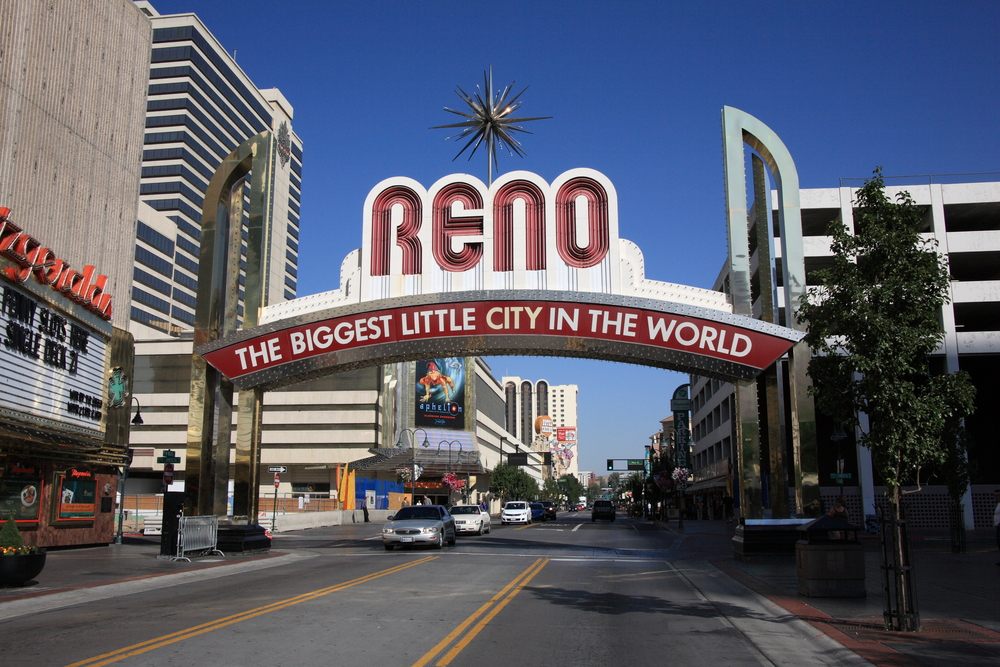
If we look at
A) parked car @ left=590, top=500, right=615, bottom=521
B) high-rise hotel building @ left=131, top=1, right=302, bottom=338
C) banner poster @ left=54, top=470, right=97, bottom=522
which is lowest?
parked car @ left=590, top=500, right=615, bottom=521

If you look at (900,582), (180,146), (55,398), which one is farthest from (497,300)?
(180,146)

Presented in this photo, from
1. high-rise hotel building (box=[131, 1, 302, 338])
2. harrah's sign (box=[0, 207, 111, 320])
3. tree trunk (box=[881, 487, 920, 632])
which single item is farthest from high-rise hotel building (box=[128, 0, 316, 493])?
tree trunk (box=[881, 487, 920, 632])

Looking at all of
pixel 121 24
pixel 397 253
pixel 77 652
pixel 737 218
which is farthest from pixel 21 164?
pixel 77 652

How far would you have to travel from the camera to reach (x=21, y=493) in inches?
991

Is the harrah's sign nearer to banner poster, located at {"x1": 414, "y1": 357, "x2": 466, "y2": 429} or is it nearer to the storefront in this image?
the storefront

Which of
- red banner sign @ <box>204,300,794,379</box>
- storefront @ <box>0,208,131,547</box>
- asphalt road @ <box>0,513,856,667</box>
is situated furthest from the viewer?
storefront @ <box>0,208,131,547</box>

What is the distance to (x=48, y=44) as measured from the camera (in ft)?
154

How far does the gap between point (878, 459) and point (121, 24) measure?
5645 cm

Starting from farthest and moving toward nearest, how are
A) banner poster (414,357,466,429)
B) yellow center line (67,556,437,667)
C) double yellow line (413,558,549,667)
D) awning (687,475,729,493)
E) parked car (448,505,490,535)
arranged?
banner poster (414,357,466,429), awning (687,475,729,493), parked car (448,505,490,535), double yellow line (413,558,549,667), yellow center line (67,556,437,667)

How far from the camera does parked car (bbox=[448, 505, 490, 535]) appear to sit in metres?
37.6

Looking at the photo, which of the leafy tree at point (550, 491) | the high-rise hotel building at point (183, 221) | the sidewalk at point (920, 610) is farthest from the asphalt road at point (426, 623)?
the leafy tree at point (550, 491)

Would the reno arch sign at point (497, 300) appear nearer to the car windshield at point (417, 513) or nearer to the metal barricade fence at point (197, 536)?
the metal barricade fence at point (197, 536)

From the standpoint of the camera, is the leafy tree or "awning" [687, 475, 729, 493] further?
the leafy tree

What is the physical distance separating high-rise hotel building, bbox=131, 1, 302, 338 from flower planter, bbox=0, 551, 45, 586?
9240 cm
